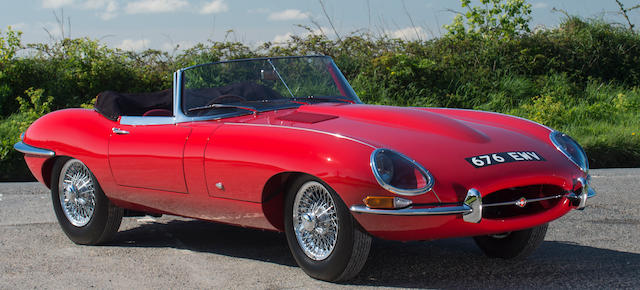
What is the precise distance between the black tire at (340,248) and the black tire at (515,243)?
1.14 metres

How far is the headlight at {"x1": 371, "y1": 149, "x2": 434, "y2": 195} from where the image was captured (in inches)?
152

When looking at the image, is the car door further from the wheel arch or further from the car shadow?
the wheel arch

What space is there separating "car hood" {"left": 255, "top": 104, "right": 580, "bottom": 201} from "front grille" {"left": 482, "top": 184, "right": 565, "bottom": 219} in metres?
0.07

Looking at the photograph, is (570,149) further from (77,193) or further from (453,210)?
(77,193)

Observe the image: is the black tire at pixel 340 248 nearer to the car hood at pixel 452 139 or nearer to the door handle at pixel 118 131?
the car hood at pixel 452 139

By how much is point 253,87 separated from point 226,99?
21 centimetres

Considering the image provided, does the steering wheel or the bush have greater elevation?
the steering wheel

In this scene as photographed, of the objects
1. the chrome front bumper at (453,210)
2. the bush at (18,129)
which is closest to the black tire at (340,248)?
the chrome front bumper at (453,210)

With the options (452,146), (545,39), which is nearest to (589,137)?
(545,39)

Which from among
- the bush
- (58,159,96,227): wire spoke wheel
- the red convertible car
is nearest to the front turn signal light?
the red convertible car

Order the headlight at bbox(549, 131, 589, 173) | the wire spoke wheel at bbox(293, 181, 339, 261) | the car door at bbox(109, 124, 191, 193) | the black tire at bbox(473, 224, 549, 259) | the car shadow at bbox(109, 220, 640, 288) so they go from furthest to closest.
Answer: the car door at bbox(109, 124, 191, 193)
the black tire at bbox(473, 224, 549, 259)
the headlight at bbox(549, 131, 589, 173)
the car shadow at bbox(109, 220, 640, 288)
the wire spoke wheel at bbox(293, 181, 339, 261)

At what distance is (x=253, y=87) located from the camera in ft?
17.5

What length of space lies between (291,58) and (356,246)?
1970mm

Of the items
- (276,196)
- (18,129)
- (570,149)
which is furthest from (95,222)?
(18,129)
